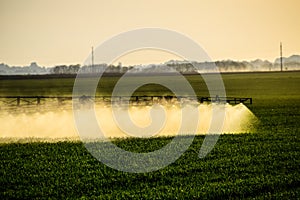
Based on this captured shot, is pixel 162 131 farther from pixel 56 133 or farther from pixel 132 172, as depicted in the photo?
pixel 132 172

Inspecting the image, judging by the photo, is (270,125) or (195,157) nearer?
(195,157)

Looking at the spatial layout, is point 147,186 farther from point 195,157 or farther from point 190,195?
point 195,157


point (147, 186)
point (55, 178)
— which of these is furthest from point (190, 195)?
point (55, 178)

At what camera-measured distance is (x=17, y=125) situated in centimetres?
3066

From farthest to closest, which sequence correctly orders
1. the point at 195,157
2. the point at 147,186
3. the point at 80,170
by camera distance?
the point at 195,157, the point at 80,170, the point at 147,186

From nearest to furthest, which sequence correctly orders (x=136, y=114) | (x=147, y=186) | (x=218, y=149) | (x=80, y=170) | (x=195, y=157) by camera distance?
(x=147, y=186) → (x=80, y=170) → (x=195, y=157) → (x=218, y=149) → (x=136, y=114)

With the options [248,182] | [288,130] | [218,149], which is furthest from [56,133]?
[248,182]

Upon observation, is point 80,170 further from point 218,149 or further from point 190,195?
point 218,149

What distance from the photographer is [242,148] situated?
20.2 metres

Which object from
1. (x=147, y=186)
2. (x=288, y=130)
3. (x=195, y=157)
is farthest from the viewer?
(x=288, y=130)

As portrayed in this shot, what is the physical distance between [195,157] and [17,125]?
1633 cm

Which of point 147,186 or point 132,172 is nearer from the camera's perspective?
point 147,186

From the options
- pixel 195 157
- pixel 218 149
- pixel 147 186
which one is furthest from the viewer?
pixel 218 149

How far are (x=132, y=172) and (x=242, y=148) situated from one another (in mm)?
6512
